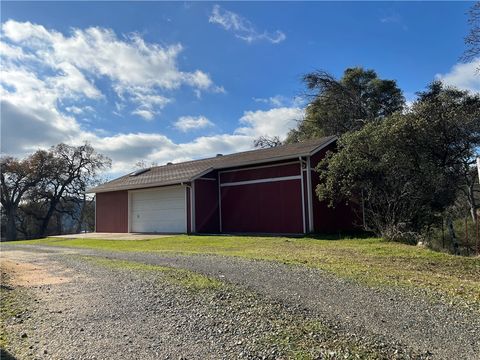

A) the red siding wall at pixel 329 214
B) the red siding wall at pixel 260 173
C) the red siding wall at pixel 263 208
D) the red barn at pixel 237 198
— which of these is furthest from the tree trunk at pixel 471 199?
the red siding wall at pixel 260 173

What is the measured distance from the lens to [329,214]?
18094 mm

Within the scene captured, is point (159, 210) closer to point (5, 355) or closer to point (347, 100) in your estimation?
point (347, 100)

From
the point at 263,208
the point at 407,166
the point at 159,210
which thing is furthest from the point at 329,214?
the point at 159,210

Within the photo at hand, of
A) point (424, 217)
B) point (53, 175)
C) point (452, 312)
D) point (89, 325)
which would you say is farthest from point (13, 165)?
point (452, 312)

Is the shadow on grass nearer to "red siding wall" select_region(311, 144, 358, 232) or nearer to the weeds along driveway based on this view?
the weeds along driveway

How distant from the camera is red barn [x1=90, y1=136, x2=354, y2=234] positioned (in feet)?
57.4

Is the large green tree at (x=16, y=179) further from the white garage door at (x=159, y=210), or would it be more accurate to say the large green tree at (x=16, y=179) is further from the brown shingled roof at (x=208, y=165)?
the white garage door at (x=159, y=210)

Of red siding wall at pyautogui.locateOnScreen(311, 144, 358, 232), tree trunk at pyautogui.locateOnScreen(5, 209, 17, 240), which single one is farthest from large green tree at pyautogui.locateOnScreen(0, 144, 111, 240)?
red siding wall at pyautogui.locateOnScreen(311, 144, 358, 232)

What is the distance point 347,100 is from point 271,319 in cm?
2534

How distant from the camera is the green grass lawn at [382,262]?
6.71 m

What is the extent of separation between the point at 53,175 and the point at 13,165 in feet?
11.9

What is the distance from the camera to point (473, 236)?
16.6 meters

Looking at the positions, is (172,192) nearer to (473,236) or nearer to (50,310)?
(473,236)

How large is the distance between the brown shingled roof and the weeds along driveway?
10.7 metres
